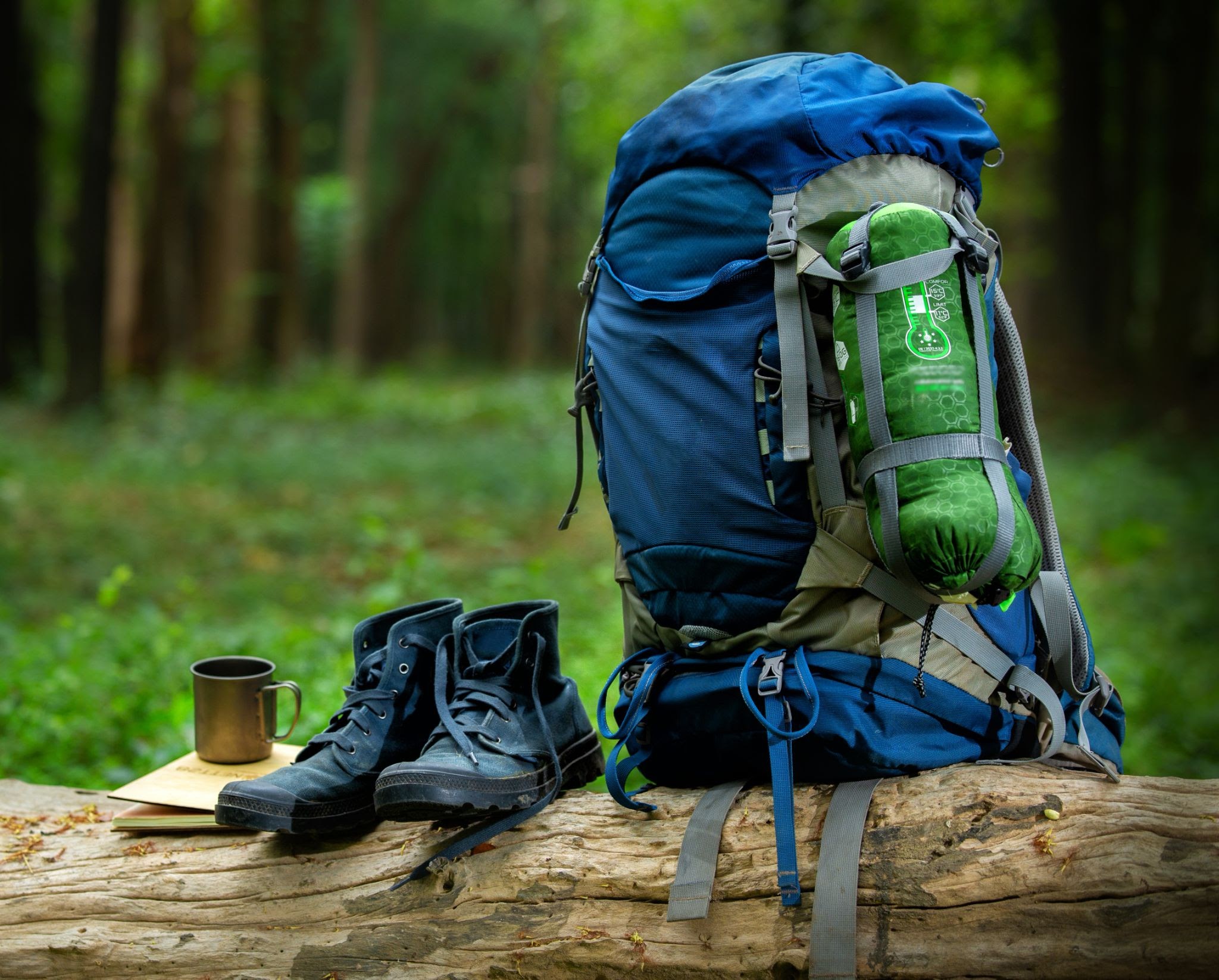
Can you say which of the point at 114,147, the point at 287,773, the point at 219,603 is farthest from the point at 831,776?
the point at 114,147

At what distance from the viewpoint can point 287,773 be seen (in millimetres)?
2240

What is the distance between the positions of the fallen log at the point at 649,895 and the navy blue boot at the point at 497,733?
0.11 m

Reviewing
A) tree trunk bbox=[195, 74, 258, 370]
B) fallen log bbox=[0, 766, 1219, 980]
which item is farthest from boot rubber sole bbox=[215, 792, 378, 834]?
tree trunk bbox=[195, 74, 258, 370]

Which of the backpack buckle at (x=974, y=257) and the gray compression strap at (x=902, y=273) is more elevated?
the backpack buckle at (x=974, y=257)

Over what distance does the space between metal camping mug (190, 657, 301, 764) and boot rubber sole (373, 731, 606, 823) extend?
0.59m

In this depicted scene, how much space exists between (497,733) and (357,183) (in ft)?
58.4

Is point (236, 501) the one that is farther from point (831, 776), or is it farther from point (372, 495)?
point (831, 776)

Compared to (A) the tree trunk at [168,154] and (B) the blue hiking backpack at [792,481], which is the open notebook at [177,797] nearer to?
(B) the blue hiking backpack at [792,481]

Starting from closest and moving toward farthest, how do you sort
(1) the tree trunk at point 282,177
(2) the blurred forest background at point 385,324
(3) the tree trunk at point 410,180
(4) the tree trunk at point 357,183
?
(2) the blurred forest background at point 385,324, (1) the tree trunk at point 282,177, (4) the tree trunk at point 357,183, (3) the tree trunk at point 410,180

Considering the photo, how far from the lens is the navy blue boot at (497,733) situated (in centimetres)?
207

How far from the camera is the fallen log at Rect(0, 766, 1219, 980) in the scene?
1.90 metres

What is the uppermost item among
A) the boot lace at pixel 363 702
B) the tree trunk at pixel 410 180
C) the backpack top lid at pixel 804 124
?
the tree trunk at pixel 410 180

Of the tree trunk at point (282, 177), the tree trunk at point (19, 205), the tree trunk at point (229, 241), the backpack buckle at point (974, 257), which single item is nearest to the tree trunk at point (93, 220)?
the tree trunk at point (19, 205)

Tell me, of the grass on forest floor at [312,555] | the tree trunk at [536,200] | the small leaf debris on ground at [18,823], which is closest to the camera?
the small leaf debris on ground at [18,823]
